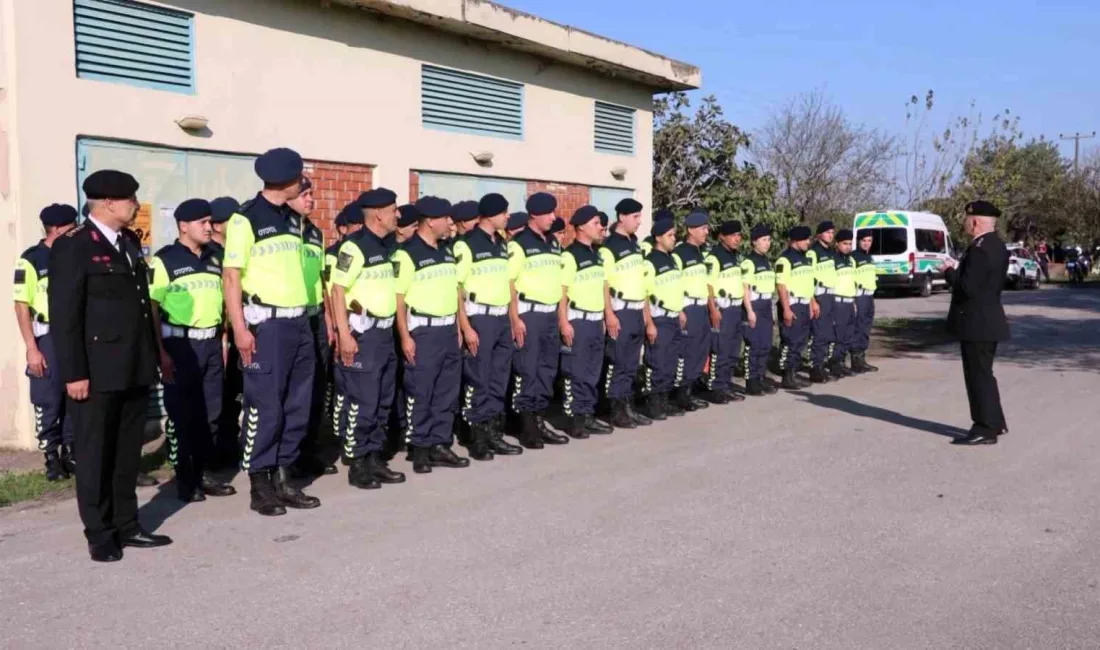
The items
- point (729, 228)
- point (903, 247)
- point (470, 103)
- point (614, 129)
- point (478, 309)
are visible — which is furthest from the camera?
point (903, 247)

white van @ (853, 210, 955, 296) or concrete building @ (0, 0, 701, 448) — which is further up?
concrete building @ (0, 0, 701, 448)

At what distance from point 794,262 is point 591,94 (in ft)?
15.3

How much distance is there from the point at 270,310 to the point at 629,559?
A: 2572 mm

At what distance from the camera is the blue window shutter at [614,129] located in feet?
50.6

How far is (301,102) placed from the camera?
1058cm

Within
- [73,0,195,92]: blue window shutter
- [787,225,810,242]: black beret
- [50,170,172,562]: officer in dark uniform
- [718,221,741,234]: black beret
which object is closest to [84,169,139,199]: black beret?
[50,170,172,562]: officer in dark uniform

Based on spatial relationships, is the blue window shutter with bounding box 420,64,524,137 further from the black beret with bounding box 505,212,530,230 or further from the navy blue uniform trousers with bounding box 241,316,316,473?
the navy blue uniform trousers with bounding box 241,316,316,473

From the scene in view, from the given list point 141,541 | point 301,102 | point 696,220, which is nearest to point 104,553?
point 141,541

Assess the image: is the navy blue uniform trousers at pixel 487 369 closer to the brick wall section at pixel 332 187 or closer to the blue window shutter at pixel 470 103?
the brick wall section at pixel 332 187

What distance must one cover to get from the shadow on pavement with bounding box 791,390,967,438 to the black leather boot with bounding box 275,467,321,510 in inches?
212

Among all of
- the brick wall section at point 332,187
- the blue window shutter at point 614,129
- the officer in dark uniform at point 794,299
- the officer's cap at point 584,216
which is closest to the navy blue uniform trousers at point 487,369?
the officer's cap at point 584,216

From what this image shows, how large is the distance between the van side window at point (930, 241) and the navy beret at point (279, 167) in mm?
25155

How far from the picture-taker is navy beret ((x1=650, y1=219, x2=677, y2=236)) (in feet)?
32.2

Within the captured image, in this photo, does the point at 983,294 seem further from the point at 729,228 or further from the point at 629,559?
the point at 629,559
